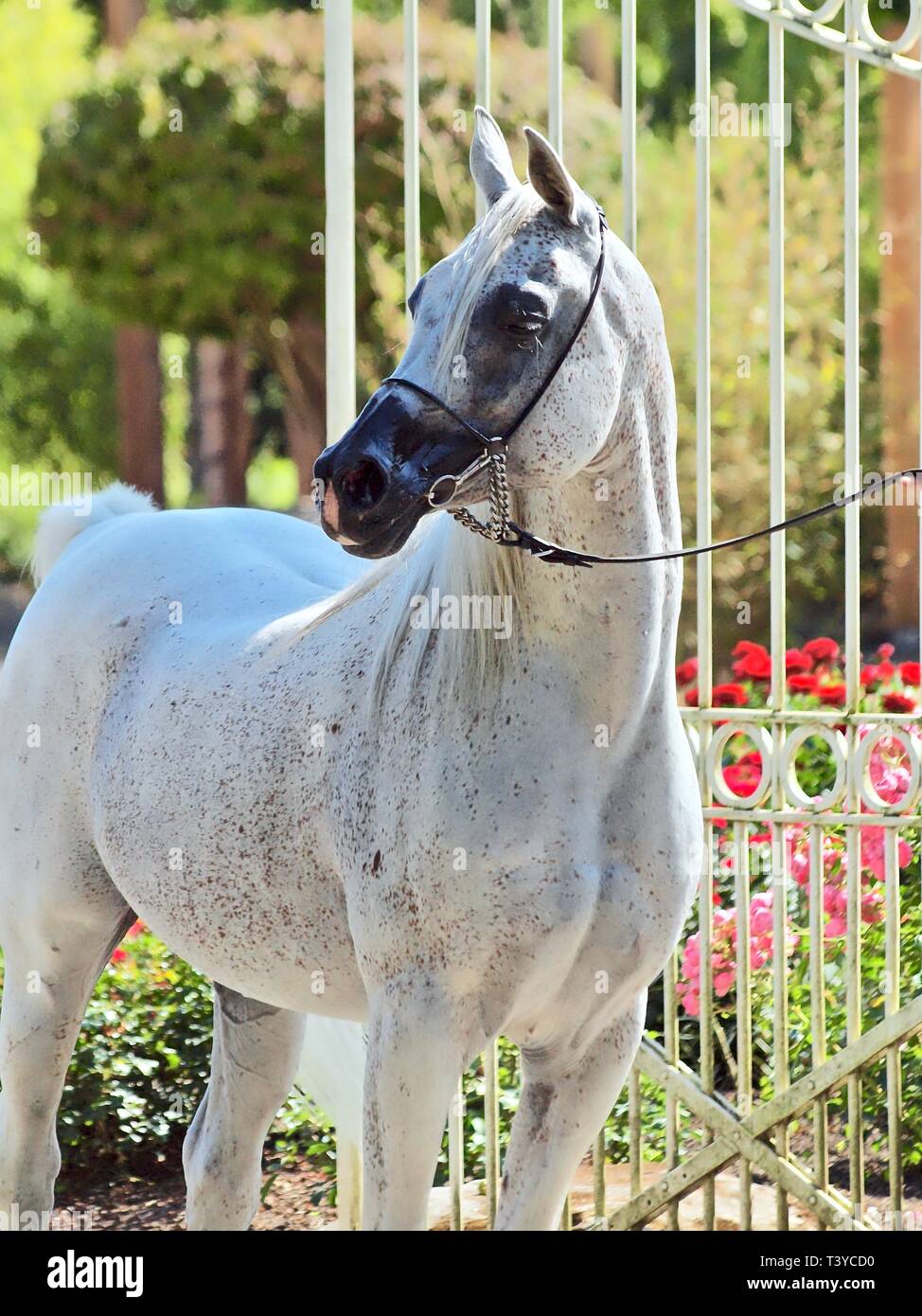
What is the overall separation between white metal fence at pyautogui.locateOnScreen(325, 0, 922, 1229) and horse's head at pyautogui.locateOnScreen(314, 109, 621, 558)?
4.22 ft

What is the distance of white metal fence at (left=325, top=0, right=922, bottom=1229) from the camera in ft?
11.8

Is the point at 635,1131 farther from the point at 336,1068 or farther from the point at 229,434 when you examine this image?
the point at 229,434

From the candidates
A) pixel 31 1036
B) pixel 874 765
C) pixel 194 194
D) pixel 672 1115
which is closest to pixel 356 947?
pixel 31 1036

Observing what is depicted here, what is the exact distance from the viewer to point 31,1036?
3.26m

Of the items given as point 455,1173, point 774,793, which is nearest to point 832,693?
point 774,793

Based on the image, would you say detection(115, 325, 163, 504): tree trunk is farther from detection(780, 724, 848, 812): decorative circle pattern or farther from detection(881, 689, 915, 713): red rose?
detection(780, 724, 848, 812): decorative circle pattern

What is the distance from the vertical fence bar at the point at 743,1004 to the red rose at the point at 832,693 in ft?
6.16

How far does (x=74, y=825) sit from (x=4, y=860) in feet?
0.58

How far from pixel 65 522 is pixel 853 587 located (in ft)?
5.56

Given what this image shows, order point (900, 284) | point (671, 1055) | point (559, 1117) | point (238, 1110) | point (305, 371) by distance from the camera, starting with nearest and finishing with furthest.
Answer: point (559, 1117) → point (238, 1110) → point (671, 1055) → point (900, 284) → point (305, 371)

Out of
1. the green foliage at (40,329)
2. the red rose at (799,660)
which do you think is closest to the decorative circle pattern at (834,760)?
the red rose at (799,660)

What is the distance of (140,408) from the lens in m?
13.6

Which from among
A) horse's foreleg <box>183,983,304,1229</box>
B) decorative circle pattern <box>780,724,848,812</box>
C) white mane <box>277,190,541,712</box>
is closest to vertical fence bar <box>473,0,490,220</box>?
white mane <box>277,190,541,712</box>
